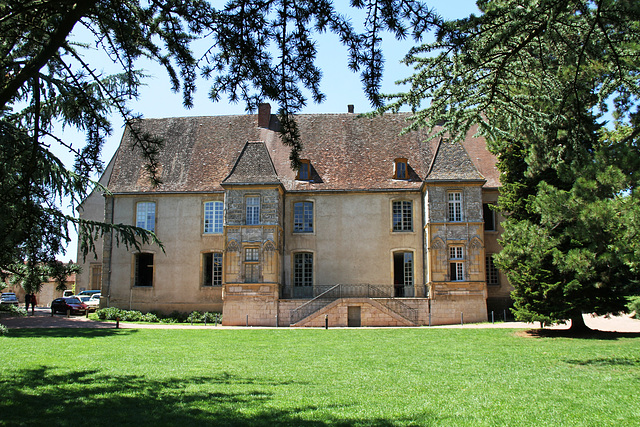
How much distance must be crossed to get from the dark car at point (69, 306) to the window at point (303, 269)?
12.5 meters

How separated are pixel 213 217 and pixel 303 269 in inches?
221

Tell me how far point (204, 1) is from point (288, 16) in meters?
1.26

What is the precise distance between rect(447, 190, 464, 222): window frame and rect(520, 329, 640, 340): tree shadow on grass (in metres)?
7.56

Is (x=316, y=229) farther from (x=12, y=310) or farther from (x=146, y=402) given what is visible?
(x=146, y=402)

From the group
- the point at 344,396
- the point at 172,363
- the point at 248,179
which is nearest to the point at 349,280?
the point at 248,179

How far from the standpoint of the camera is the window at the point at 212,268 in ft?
102

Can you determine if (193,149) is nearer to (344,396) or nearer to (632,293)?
(632,293)

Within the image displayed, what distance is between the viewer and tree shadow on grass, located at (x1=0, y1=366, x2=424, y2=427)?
7691 mm

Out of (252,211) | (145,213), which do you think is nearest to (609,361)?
(252,211)

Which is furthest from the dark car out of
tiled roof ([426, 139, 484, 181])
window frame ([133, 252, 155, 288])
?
tiled roof ([426, 139, 484, 181])

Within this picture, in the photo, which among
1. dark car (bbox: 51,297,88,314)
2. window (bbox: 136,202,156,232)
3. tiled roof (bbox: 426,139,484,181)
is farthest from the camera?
dark car (bbox: 51,297,88,314)

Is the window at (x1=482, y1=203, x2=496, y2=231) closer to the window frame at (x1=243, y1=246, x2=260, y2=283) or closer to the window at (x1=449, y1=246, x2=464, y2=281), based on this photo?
the window at (x1=449, y1=246, x2=464, y2=281)

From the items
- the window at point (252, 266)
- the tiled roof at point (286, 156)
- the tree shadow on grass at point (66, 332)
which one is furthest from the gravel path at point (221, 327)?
the tiled roof at point (286, 156)

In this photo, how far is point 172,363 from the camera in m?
13.8
